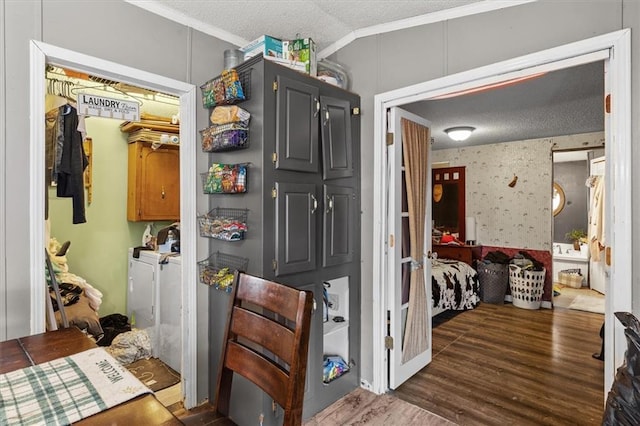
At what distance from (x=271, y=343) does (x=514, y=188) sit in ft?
17.4

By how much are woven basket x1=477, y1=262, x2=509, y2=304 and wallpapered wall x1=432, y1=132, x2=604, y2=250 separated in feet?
1.92

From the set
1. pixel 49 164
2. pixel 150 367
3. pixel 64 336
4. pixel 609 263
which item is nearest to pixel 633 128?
pixel 609 263

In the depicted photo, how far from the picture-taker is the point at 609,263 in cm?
162

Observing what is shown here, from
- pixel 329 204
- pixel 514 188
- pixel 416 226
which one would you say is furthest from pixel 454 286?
pixel 329 204

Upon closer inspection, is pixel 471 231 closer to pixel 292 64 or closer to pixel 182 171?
pixel 292 64

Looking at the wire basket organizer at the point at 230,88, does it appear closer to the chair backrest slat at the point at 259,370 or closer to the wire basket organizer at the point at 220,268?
the wire basket organizer at the point at 220,268

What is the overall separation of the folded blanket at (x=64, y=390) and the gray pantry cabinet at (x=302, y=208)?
943mm

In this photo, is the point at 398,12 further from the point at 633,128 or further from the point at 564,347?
the point at 564,347

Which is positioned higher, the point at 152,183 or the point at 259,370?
the point at 152,183

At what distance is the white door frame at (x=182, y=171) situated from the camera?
1659 millimetres

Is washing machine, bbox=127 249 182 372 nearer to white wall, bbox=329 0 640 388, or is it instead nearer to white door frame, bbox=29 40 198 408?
white door frame, bbox=29 40 198 408

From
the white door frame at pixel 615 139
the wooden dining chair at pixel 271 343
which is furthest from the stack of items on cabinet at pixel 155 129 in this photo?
the white door frame at pixel 615 139

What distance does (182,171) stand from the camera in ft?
7.39

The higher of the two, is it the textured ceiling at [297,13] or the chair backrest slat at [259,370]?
the textured ceiling at [297,13]
